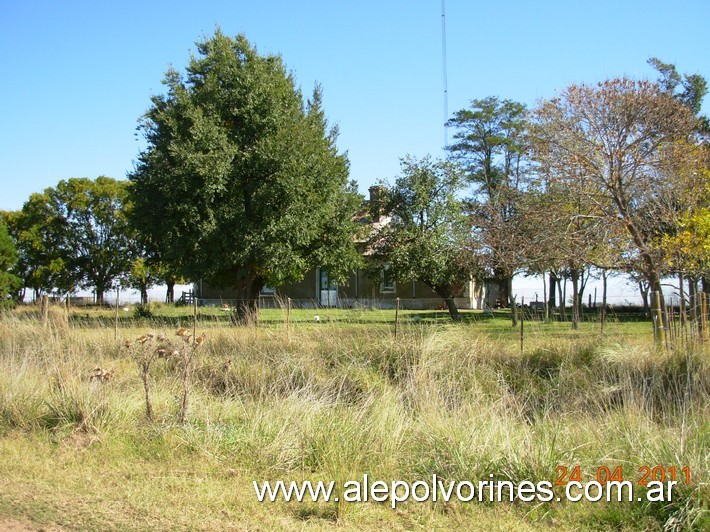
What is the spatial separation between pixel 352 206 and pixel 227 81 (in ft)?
23.8

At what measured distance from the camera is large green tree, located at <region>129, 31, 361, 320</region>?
2303cm

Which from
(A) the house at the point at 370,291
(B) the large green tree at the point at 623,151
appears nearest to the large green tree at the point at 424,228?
(A) the house at the point at 370,291

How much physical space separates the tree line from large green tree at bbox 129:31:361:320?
59mm

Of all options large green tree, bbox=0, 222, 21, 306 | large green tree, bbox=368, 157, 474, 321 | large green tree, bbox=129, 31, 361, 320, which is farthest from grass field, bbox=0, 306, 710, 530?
large green tree, bbox=0, 222, 21, 306

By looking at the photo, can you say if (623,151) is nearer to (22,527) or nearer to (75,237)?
(22,527)

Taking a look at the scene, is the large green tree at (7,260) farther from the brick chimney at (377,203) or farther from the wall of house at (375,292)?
the brick chimney at (377,203)

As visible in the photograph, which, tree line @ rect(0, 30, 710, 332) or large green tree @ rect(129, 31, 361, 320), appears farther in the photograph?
large green tree @ rect(129, 31, 361, 320)

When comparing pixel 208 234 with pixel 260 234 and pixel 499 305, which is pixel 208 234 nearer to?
pixel 260 234

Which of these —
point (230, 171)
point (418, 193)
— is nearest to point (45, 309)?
point (230, 171)

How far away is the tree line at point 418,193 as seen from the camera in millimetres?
16688

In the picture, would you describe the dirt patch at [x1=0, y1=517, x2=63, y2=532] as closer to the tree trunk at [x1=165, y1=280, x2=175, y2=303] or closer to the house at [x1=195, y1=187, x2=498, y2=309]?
the house at [x1=195, y1=187, x2=498, y2=309]

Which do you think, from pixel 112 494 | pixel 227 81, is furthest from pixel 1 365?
pixel 227 81

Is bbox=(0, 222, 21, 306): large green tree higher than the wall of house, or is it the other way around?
bbox=(0, 222, 21, 306): large green tree

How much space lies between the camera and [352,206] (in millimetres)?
26922
